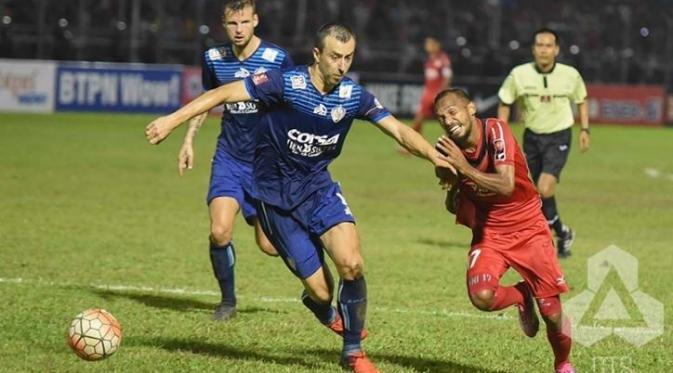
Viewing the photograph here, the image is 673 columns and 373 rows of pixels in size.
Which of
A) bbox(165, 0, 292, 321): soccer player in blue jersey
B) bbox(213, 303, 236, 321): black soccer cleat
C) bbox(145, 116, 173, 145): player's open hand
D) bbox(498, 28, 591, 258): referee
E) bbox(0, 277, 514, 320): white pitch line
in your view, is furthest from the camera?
bbox(498, 28, 591, 258): referee

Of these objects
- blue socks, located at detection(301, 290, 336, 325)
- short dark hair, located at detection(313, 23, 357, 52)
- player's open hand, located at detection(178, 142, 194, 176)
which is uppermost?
short dark hair, located at detection(313, 23, 357, 52)

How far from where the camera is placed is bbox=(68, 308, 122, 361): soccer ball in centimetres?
767

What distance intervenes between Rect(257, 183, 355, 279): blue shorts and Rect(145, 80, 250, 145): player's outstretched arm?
2.61 feet

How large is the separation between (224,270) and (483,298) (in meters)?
2.79

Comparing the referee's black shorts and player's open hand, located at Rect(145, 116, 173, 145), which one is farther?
the referee's black shorts

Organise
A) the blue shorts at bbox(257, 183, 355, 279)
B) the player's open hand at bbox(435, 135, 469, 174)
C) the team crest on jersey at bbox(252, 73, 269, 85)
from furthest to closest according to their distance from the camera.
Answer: the blue shorts at bbox(257, 183, 355, 279) < the team crest on jersey at bbox(252, 73, 269, 85) < the player's open hand at bbox(435, 135, 469, 174)

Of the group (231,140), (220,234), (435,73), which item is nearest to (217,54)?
(231,140)

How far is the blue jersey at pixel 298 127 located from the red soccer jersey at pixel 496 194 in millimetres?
635

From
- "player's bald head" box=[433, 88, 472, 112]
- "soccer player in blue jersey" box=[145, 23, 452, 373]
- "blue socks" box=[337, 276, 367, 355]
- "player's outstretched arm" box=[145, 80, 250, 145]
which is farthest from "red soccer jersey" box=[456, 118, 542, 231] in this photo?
"player's outstretched arm" box=[145, 80, 250, 145]

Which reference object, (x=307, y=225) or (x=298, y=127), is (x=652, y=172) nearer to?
(x=307, y=225)

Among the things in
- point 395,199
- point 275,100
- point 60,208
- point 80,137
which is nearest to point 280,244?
point 275,100

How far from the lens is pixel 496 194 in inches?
315

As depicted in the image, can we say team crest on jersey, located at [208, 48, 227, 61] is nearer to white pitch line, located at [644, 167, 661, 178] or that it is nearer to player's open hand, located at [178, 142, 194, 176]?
player's open hand, located at [178, 142, 194, 176]

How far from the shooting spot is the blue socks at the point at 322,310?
866 cm
